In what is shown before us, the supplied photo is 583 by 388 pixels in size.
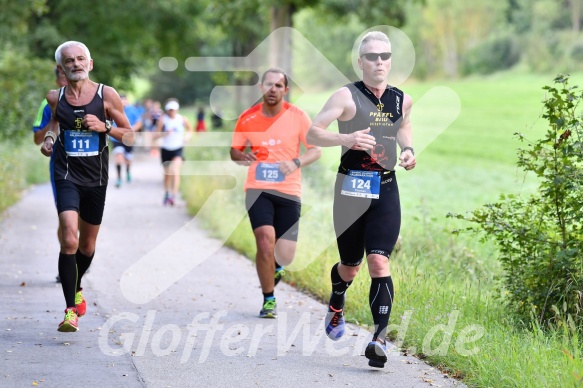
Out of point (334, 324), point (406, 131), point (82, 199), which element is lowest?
point (334, 324)

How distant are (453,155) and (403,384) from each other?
33405mm

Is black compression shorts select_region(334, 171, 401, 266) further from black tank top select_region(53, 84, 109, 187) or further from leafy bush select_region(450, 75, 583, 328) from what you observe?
black tank top select_region(53, 84, 109, 187)

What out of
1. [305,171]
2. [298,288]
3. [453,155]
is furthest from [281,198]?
[453,155]

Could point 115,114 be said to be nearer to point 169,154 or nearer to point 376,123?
point 376,123

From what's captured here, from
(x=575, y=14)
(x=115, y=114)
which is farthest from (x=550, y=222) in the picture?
(x=575, y=14)

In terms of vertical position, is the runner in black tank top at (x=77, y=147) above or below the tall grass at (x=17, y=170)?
above

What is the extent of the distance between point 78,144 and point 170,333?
5.25 feet

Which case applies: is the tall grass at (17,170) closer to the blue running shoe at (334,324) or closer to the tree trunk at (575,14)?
the blue running shoe at (334,324)

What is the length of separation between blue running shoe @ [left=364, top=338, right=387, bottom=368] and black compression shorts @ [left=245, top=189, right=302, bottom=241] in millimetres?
2487

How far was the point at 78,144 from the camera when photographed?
26.0 feet

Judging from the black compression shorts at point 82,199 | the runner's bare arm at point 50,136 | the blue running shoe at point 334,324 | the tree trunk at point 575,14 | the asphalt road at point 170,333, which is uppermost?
the tree trunk at point 575,14

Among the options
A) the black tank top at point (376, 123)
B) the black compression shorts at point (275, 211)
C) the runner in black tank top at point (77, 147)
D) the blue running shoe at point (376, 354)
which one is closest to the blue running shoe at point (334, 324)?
the blue running shoe at point (376, 354)

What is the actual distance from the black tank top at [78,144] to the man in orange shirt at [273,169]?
5.27ft

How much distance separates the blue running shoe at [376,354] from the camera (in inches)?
262
